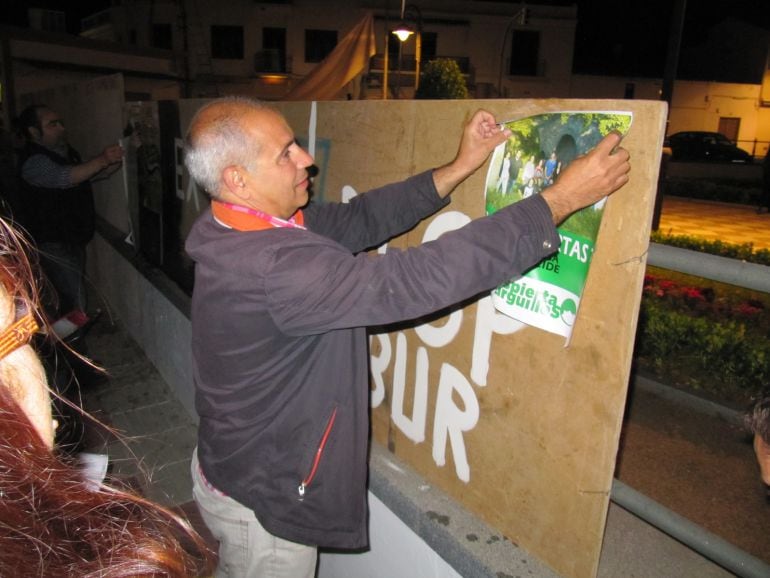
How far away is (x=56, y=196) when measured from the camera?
5250mm

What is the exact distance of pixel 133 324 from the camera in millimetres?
6203

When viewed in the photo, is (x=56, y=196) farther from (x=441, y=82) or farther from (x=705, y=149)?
(x=705, y=149)

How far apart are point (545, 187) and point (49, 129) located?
204 inches

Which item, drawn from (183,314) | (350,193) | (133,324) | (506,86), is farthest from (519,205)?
(506,86)

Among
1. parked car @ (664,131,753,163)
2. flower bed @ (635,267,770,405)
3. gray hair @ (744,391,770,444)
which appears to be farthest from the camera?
parked car @ (664,131,753,163)

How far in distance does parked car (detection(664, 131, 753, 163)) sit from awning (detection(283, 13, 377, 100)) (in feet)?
81.6

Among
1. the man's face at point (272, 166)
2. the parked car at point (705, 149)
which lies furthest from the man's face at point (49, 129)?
the parked car at point (705, 149)

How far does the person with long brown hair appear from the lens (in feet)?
2.53

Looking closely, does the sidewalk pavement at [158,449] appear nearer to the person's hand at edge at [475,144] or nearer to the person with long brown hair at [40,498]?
the person with long brown hair at [40,498]

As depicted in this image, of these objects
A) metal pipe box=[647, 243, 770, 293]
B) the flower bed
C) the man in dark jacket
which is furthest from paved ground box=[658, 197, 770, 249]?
the man in dark jacket

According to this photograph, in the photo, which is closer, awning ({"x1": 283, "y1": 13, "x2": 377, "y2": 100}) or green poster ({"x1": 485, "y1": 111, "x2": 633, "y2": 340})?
green poster ({"x1": 485, "y1": 111, "x2": 633, "y2": 340})

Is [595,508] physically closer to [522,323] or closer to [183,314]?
[522,323]

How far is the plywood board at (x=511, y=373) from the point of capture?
143 centimetres

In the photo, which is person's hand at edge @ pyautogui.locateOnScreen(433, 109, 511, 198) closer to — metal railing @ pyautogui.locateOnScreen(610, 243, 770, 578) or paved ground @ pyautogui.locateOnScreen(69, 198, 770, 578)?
metal railing @ pyautogui.locateOnScreen(610, 243, 770, 578)
